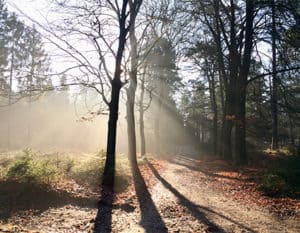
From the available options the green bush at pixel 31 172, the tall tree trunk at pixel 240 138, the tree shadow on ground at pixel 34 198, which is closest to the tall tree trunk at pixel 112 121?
the green bush at pixel 31 172

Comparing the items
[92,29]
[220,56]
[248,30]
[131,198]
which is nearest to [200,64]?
[220,56]

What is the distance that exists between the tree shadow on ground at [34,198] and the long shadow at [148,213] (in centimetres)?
130

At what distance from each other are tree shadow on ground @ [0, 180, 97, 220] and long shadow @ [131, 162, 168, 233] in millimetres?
1297

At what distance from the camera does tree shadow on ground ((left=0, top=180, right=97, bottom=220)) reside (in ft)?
24.5

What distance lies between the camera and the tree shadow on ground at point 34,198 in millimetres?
7470

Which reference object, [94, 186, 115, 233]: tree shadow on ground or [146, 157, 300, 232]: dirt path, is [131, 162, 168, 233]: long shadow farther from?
[94, 186, 115, 233]: tree shadow on ground

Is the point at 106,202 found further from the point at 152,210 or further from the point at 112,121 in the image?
the point at 112,121

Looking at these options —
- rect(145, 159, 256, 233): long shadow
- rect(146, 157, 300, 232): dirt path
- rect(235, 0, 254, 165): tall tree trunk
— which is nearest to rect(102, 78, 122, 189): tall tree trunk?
rect(146, 157, 300, 232): dirt path

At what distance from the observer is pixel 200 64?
23.7m

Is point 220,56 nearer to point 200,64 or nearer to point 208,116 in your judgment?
point 200,64

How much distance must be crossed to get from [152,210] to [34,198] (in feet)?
9.78

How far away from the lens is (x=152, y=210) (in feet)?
24.9

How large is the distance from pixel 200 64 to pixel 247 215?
17772 mm

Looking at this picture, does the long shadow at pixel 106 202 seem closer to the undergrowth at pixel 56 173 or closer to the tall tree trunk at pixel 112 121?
the tall tree trunk at pixel 112 121
